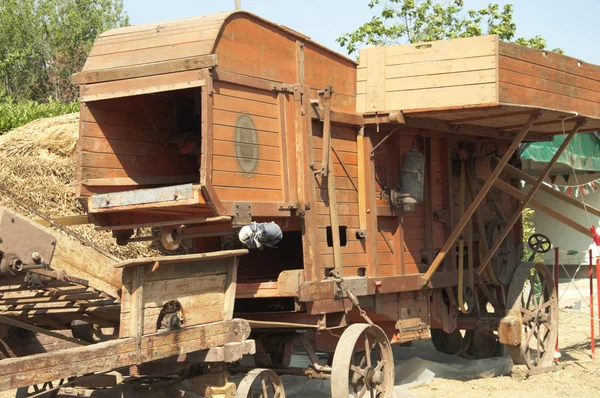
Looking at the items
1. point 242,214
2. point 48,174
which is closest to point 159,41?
point 242,214

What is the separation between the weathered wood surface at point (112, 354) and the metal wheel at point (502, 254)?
4530 millimetres

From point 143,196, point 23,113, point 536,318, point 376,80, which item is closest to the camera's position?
point 143,196

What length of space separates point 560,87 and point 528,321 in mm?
2921

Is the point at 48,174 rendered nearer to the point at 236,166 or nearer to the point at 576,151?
the point at 236,166

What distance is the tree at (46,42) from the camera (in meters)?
31.9

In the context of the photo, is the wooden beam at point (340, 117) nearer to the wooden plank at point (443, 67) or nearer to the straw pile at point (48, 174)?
the wooden plank at point (443, 67)

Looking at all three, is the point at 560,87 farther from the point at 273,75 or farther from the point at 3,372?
the point at 3,372

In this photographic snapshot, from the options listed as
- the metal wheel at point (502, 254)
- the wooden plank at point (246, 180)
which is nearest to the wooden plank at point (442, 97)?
the wooden plank at point (246, 180)

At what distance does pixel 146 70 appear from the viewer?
6.63m

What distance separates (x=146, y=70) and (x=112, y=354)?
2349mm

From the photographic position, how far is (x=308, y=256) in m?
7.29

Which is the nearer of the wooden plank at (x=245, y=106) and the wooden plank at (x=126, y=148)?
the wooden plank at (x=245, y=106)

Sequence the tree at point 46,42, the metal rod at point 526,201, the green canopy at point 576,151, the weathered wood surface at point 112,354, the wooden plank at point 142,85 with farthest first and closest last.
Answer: the tree at point 46,42 < the green canopy at point 576,151 < the metal rod at point 526,201 < the wooden plank at point 142,85 < the weathered wood surface at point 112,354

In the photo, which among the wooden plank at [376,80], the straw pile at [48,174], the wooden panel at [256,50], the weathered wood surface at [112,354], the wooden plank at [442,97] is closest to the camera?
the weathered wood surface at [112,354]
